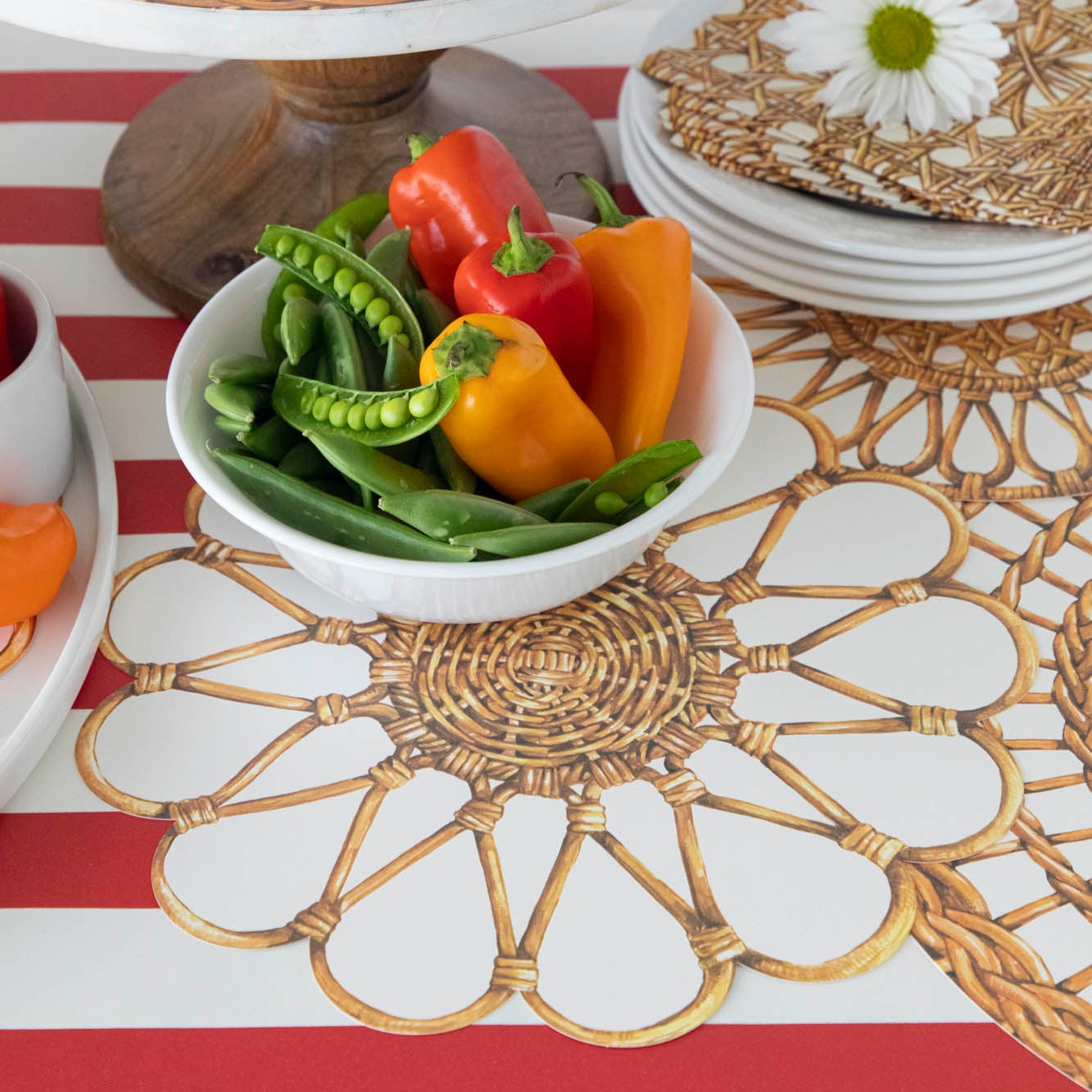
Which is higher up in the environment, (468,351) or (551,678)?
(468,351)

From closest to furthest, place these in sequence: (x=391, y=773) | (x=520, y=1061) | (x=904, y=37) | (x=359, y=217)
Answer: (x=520, y=1061), (x=391, y=773), (x=359, y=217), (x=904, y=37)

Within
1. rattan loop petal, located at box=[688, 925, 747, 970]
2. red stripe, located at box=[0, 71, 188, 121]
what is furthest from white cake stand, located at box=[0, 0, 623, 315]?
rattan loop petal, located at box=[688, 925, 747, 970]

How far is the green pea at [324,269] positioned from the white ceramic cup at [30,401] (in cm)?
16

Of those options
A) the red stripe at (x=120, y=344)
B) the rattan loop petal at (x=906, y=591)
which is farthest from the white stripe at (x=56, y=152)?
the rattan loop petal at (x=906, y=591)

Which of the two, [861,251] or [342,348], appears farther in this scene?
[861,251]

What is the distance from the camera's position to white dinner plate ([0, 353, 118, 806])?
656 millimetres

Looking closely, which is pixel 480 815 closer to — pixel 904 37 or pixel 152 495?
pixel 152 495

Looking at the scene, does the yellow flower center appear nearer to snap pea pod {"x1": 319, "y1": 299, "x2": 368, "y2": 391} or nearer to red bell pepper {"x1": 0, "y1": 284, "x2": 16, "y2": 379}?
snap pea pod {"x1": 319, "y1": 299, "x2": 368, "y2": 391}

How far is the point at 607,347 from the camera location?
718mm

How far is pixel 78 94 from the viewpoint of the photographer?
114 cm

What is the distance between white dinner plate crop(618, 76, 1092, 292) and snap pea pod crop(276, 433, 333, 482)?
363 millimetres

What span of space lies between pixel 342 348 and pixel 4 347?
0.68 ft

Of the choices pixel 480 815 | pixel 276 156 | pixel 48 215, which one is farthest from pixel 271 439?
pixel 48 215

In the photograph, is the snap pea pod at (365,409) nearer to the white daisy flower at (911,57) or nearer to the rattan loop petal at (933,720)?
the rattan loop petal at (933,720)
